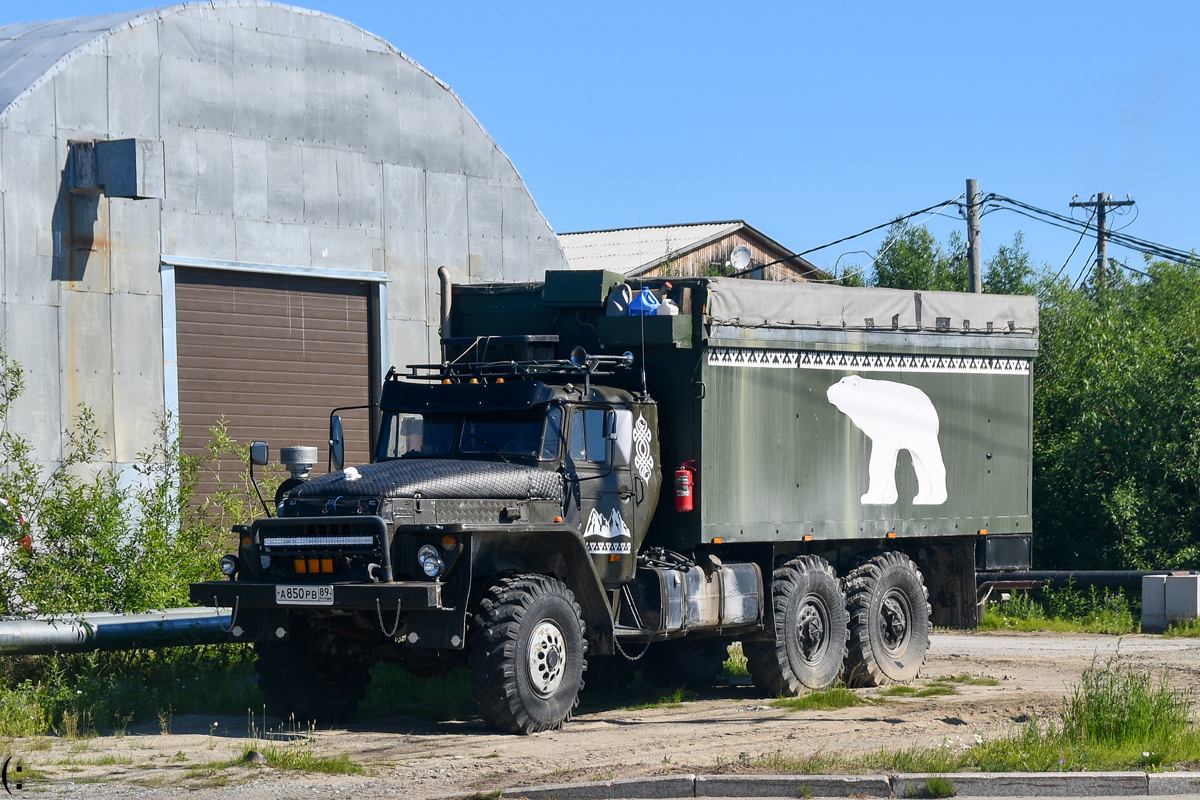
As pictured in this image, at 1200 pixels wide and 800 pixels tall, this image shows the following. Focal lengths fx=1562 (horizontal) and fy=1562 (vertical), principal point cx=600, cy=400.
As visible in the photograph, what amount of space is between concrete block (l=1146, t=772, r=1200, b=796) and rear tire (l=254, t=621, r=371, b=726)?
6.39m

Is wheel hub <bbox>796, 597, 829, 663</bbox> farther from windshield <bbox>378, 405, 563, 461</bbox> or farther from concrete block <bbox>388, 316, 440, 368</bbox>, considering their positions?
concrete block <bbox>388, 316, 440, 368</bbox>

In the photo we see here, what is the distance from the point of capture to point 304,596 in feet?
38.0

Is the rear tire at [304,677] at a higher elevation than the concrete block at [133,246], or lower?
lower

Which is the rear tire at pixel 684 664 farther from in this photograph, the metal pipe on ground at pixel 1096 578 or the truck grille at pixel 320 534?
the metal pipe on ground at pixel 1096 578

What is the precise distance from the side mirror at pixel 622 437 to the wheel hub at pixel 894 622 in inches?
→ 152

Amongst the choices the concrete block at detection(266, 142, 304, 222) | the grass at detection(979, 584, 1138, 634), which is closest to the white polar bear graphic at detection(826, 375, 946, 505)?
the grass at detection(979, 584, 1138, 634)

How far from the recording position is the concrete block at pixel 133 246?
18219 millimetres

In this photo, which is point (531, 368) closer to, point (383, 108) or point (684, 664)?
point (684, 664)

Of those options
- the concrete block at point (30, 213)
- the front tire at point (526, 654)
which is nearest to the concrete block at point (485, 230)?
the concrete block at point (30, 213)

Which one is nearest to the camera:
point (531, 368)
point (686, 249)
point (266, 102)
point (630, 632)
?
point (630, 632)

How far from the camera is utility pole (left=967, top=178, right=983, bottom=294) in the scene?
29125 mm

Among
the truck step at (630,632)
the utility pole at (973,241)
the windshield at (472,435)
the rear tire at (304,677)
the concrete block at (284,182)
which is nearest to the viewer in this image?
the rear tire at (304,677)

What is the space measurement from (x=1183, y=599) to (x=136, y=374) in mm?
14005

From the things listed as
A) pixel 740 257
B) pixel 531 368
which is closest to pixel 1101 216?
pixel 740 257
